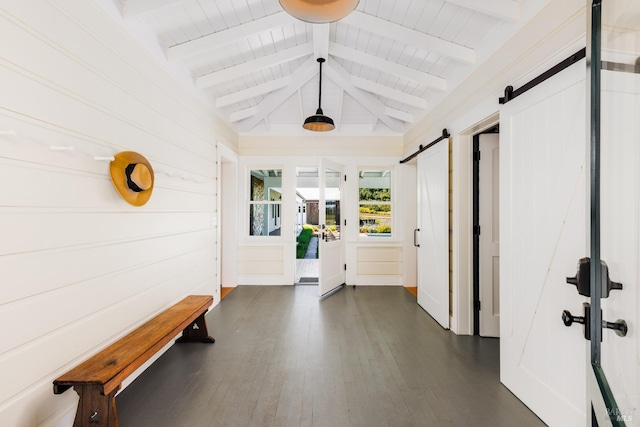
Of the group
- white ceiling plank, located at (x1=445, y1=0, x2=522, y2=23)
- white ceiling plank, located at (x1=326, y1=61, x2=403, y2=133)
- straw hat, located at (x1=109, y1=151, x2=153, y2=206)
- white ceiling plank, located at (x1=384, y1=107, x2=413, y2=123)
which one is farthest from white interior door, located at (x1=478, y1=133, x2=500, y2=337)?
straw hat, located at (x1=109, y1=151, x2=153, y2=206)

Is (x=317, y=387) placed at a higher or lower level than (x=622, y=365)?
lower

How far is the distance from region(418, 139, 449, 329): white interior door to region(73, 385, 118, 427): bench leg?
3.04 meters

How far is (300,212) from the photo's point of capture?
15.0 m

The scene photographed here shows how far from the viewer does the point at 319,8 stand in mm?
1497

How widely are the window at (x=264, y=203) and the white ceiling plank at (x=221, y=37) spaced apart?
2.54 m

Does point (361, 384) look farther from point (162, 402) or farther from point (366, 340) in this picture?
point (162, 402)

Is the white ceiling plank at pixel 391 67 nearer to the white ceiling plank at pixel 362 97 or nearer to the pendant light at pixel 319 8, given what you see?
the white ceiling plank at pixel 362 97

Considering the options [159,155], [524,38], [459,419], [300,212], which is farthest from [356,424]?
[300,212]

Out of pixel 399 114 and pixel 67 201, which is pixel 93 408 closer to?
pixel 67 201

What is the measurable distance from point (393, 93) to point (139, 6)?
2954mm

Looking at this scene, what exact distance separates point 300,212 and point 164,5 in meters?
13.0

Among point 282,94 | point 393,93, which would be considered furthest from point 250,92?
point 393,93

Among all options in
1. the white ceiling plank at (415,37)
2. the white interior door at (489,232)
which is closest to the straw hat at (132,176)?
the white ceiling plank at (415,37)

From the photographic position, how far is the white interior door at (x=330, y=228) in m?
4.34
